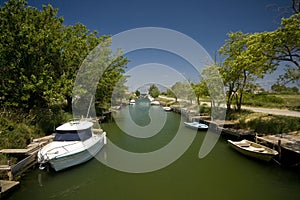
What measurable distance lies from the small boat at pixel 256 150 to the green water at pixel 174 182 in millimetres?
472

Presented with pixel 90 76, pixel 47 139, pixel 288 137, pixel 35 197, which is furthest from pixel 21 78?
pixel 288 137

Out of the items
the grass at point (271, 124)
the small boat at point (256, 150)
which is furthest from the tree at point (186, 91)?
the small boat at point (256, 150)

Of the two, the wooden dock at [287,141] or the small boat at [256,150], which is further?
the wooden dock at [287,141]

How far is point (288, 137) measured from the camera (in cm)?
1395

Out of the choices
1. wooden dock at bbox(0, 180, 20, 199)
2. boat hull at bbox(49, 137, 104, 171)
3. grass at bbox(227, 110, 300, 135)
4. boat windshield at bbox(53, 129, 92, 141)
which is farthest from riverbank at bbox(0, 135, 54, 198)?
grass at bbox(227, 110, 300, 135)

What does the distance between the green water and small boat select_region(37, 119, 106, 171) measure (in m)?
0.54

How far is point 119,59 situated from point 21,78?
14670mm

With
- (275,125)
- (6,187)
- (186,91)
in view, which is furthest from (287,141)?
(186,91)

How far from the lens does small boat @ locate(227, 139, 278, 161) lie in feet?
37.8

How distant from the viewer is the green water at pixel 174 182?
8141 mm

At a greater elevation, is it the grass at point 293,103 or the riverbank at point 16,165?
the grass at point 293,103

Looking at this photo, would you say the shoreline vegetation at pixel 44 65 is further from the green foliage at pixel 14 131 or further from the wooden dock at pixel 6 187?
the wooden dock at pixel 6 187

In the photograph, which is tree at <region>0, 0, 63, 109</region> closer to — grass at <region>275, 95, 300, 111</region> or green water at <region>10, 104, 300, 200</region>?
green water at <region>10, 104, 300, 200</region>

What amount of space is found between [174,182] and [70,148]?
6.27 m
